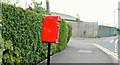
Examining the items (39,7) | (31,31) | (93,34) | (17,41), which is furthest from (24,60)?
(93,34)

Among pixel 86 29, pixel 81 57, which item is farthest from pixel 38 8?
pixel 86 29

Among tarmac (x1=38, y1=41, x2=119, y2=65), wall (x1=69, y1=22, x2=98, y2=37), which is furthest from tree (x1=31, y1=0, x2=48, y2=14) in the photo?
wall (x1=69, y1=22, x2=98, y2=37)

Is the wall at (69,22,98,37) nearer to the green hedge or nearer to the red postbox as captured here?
the green hedge

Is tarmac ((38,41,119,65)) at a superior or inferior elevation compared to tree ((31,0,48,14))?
inferior

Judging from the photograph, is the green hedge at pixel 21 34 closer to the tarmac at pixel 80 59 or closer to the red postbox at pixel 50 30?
the red postbox at pixel 50 30

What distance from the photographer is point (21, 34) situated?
151 inches

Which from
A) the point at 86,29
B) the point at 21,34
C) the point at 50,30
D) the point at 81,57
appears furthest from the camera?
the point at 86,29

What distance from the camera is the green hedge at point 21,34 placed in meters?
3.19

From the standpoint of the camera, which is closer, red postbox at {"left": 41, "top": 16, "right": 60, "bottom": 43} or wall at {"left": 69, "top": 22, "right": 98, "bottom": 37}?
red postbox at {"left": 41, "top": 16, "right": 60, "bottom": 43}

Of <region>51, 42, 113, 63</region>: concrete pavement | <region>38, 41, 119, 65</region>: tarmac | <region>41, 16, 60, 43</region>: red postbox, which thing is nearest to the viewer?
<region>41, 16, 60, 43</region>: red postbox

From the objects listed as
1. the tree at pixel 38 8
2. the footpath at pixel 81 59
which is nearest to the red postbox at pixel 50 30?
the footpath at pixel 81 59

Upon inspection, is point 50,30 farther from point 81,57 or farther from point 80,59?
point 81,57

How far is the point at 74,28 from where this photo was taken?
2747 centimetres

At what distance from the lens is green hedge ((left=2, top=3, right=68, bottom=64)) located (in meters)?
3.19
